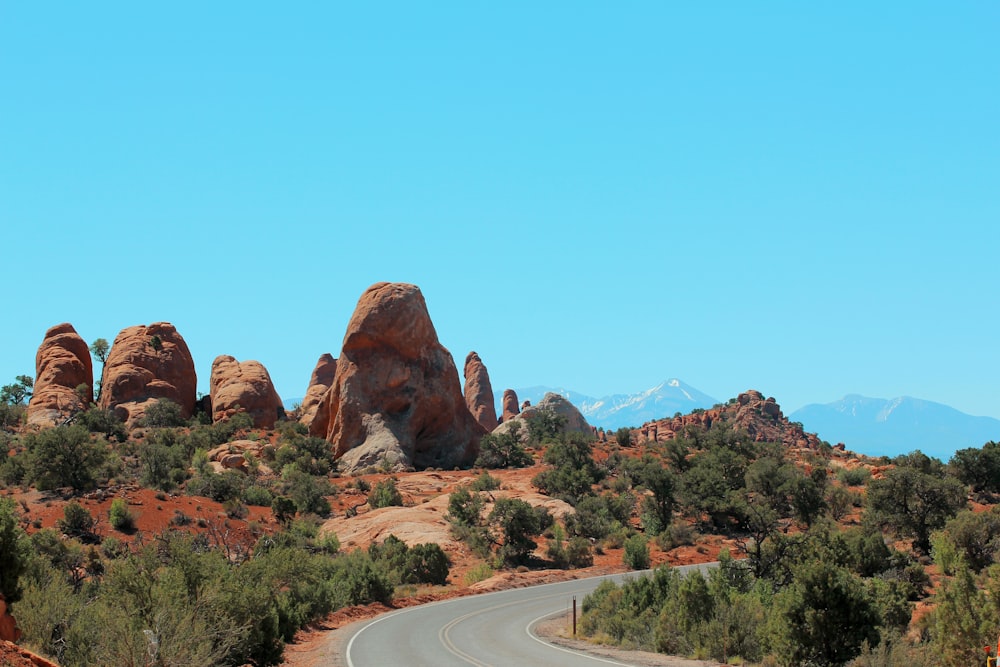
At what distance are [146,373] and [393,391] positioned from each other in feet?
73.6

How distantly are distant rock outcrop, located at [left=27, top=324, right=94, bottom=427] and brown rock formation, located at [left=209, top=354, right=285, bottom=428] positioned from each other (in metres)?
9.51

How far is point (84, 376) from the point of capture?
233 feet

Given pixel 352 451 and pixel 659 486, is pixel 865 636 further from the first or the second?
pixel 352 451

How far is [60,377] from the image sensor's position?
6850 cm

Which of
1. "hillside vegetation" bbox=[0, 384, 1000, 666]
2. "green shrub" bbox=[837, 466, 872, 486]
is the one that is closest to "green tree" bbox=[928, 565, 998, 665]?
"hillside vegetation" bbox=[0, 384, 1000, 666]

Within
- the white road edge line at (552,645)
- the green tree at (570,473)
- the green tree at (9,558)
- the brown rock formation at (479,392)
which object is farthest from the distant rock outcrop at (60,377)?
the green tree at (9,558)

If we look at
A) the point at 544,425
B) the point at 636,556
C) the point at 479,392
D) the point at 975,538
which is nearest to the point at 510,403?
the point at 479,392

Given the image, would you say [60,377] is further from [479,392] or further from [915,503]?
[915,503]

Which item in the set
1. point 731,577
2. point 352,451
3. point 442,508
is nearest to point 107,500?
point 442,508

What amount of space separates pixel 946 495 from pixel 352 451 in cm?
3415

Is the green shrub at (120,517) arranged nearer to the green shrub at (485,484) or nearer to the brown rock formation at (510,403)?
the green shrub at (485,484)

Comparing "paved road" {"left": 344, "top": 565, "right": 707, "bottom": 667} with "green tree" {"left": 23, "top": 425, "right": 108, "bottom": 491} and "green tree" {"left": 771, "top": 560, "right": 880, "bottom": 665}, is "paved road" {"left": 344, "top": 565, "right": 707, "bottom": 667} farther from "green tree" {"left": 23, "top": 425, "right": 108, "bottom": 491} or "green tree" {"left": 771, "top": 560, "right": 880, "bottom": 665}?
"green tree" {"left": 23, "top": 425, "right": 108, "bottom": 491}

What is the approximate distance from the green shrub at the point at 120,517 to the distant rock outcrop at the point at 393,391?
63.3 ft

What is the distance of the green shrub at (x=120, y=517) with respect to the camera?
3706 centimetres
